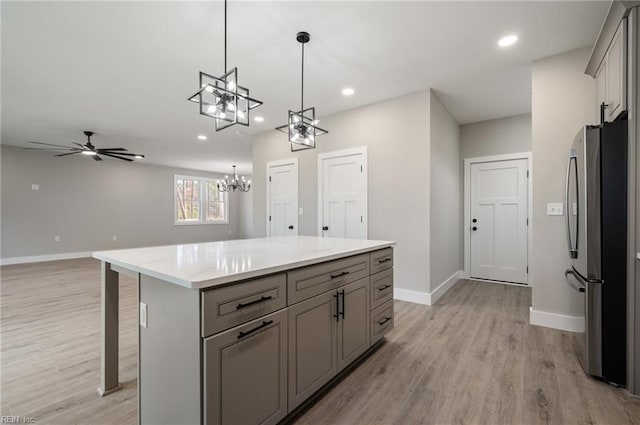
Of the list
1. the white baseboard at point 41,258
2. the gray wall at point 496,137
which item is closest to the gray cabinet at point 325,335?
the gray wall at point 496,137

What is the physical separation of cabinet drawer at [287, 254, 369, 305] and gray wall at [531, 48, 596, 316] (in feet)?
6.55

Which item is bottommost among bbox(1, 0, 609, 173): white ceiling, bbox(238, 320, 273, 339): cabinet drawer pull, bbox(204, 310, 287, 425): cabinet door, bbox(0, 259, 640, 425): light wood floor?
bbox(0, 259, 640, 425): light wood floor

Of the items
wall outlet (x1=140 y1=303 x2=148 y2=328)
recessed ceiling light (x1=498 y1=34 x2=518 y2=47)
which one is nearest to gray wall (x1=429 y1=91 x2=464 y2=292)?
recessed ceiling light (x1=498 y1=34 x2=518 y2=47)

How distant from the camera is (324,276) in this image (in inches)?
71.0

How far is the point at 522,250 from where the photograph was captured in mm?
4539

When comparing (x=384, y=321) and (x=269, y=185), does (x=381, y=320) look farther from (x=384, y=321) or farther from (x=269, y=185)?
(x=269, y=185)

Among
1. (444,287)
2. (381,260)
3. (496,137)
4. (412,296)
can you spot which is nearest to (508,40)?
(381,260)

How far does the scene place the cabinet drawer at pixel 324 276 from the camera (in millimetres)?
1581

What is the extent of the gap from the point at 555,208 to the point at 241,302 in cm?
311

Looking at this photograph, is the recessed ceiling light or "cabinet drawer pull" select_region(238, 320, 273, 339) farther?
the recessed ceiling light

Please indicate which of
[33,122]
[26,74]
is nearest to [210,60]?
[26,74]

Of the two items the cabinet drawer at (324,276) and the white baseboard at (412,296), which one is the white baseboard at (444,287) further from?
the cabinet drawer at (324,276)

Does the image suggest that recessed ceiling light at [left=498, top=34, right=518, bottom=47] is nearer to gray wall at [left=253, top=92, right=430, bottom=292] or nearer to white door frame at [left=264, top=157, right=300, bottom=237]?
gray wall at [left=253, top=92, right=430, bottom=292]

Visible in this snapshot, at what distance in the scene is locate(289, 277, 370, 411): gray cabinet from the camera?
1575 millimetres
